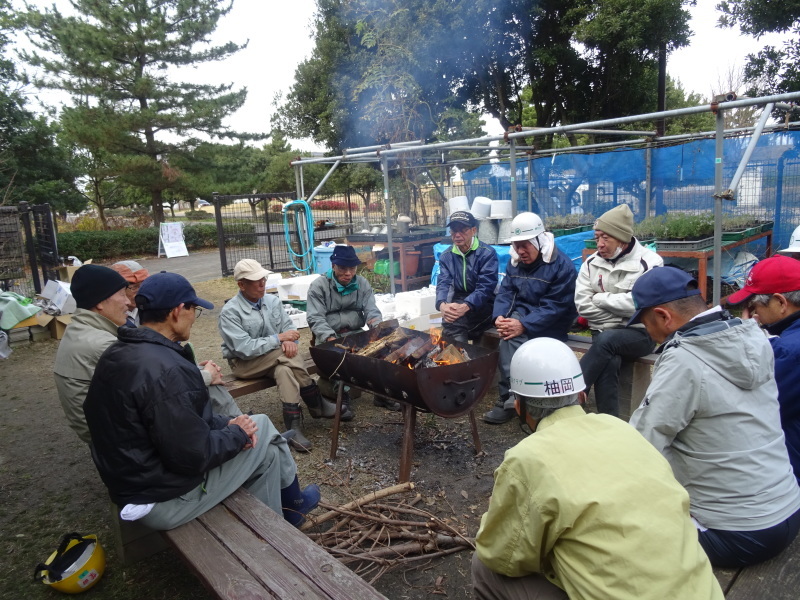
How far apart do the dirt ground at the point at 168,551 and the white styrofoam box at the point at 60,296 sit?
2.62 m

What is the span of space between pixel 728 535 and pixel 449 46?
15.5 m

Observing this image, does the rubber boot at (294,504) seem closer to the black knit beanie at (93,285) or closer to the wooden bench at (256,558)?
the wooden bench at (256,558)

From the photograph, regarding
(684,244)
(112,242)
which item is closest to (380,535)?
(684,244)

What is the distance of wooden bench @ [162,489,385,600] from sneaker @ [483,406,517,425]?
102 inches

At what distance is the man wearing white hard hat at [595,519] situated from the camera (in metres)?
1.50

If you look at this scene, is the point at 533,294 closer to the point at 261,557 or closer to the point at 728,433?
the point at 728,433

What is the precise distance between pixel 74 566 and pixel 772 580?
10.5 ft

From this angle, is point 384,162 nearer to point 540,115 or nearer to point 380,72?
point 380,72

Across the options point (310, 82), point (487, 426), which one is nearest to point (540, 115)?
point (310, 82)

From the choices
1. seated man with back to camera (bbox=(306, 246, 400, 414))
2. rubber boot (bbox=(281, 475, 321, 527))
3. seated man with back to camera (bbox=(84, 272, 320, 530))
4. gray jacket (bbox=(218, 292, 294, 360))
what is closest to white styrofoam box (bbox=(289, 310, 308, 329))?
seated man with back to camera (bbox=(306, 246, 400, 414))

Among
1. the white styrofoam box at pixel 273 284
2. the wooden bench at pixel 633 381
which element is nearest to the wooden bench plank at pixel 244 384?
the wooden bench at pixel 633 381

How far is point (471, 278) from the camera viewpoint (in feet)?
17.8

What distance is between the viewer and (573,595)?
64.8 inches

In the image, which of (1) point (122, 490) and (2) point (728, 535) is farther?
(1) point (122, 490)
